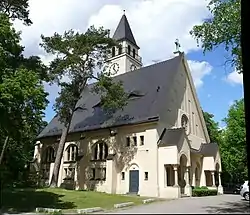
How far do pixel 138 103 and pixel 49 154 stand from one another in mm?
13853

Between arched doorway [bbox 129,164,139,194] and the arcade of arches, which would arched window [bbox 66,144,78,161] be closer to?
arched doorway [bbox 129,164,139,194]

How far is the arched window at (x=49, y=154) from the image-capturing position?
41.0m

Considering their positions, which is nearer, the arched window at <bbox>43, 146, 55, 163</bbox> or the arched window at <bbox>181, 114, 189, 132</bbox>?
the arched window at <bbox>181, 114, 189, 132</bbox>

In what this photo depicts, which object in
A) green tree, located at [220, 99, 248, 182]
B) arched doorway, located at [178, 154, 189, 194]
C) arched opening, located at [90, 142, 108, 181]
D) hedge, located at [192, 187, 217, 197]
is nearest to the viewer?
hedge, located at [192, 187, 217, 197]

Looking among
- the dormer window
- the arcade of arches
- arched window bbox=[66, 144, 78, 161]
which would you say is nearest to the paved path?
the arcade of arches

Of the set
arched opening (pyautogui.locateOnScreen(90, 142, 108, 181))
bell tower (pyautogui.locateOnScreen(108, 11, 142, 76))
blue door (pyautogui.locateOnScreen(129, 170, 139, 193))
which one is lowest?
blue door (pyautogui.locateOnScreen(129, 170, 139, 193))

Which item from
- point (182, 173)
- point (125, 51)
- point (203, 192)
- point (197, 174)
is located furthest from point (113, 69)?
point (125, 51)

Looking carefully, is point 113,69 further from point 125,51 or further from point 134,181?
point 125,51

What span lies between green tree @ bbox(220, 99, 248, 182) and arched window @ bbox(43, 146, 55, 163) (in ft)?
76.4

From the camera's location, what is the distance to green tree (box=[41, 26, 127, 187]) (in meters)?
32.6

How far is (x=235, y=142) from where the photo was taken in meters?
44.4

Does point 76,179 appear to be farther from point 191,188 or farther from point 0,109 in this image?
point 0,109

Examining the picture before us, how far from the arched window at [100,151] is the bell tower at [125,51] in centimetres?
2916

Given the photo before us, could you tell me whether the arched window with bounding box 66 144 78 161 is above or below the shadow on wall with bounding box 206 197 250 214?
above
